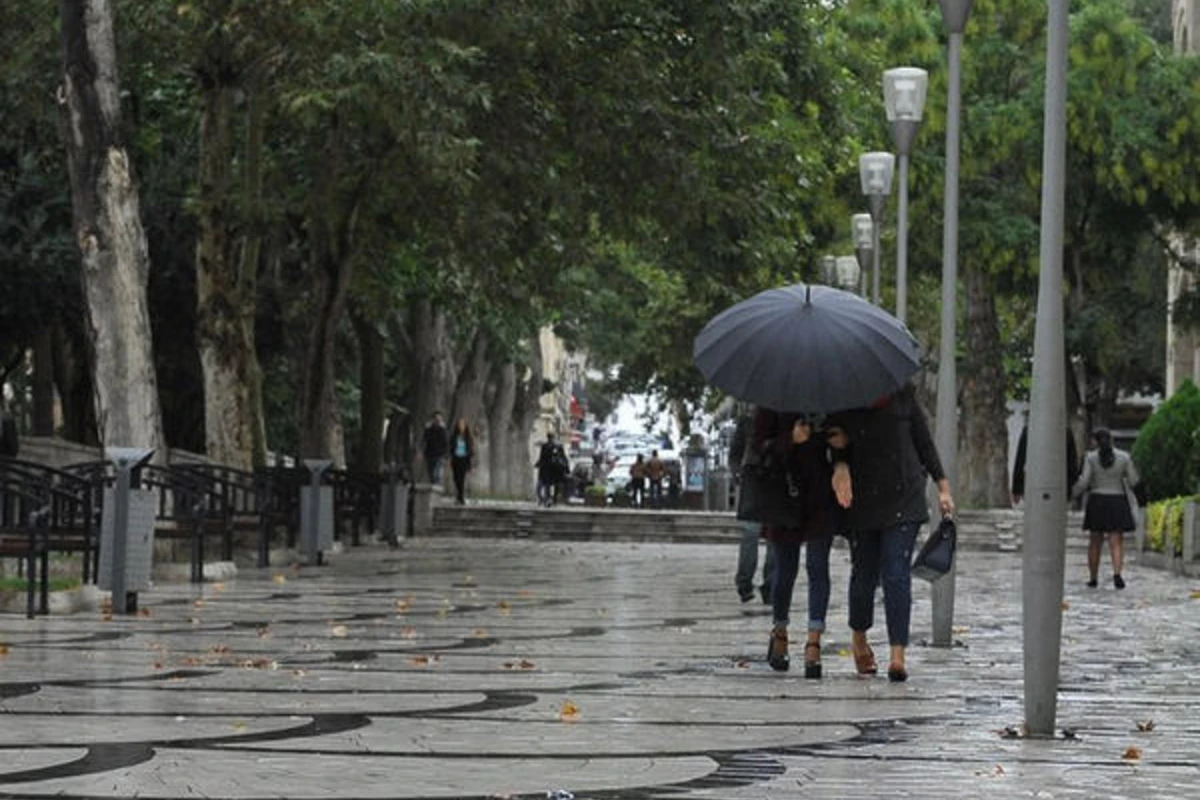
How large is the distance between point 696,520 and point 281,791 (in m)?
47.3

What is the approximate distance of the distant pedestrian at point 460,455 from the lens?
60250 millimetres

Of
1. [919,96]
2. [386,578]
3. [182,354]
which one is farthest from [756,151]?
[182,354]

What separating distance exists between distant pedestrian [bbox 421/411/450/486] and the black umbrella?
4219cm

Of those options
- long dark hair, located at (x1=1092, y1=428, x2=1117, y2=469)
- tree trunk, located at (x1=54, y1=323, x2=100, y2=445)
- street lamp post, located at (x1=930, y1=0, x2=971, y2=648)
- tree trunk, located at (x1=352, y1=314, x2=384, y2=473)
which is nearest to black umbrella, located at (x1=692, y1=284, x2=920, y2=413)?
street lamp post, located at (x1=930, y1=0, x2=971, y2=648)

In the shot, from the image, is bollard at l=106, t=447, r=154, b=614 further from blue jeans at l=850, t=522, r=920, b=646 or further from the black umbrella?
blue jeans at l=850, t=522, r=920, b=646

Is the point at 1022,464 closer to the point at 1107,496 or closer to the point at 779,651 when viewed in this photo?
the point at 1107,496

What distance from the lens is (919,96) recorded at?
25031 millimetres

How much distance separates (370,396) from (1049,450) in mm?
36167

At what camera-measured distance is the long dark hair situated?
3175cm

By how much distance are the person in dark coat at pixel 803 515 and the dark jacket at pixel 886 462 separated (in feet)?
0.57

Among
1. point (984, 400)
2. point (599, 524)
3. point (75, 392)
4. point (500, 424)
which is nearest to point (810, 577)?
point (75, 392)

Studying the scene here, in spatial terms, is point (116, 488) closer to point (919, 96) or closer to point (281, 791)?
point (919, 96)

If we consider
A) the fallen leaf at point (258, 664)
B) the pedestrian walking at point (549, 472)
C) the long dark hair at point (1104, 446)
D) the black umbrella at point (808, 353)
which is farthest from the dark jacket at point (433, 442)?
the black umbrella at point (808, 353)

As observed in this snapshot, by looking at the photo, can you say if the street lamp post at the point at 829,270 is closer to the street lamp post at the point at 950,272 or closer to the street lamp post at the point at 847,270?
the street lamp post at the point at 847,270
